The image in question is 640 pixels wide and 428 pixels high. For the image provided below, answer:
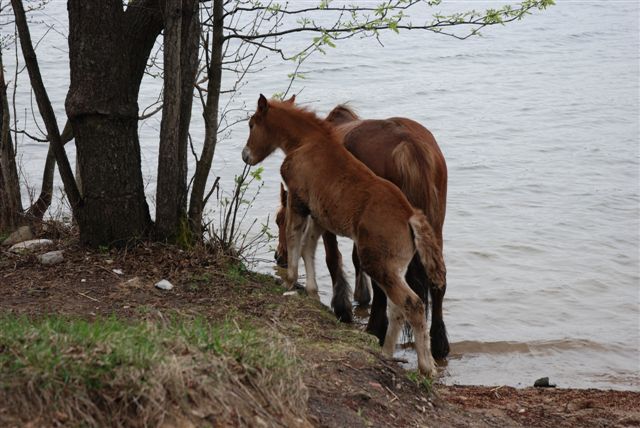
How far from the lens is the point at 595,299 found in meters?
10.2

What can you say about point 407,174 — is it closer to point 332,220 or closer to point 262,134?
point 332,220

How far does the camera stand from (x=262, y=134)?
8070 mm

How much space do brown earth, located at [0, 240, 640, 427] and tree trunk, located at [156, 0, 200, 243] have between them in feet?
1.05

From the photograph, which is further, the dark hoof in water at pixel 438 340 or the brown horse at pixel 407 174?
the dark hoof in water at pixel 438 340

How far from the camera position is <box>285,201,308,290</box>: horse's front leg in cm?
771

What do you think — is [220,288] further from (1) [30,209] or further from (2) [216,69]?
(1) [30,209]

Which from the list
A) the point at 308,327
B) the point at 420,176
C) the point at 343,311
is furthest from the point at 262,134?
the point at 308,327

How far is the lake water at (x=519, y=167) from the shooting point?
8930mm

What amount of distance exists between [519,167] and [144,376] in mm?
12354

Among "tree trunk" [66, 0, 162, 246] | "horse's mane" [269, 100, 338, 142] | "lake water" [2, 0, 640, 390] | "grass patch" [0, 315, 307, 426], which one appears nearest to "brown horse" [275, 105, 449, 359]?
"horse's mane" [269, 100, 338, 142]

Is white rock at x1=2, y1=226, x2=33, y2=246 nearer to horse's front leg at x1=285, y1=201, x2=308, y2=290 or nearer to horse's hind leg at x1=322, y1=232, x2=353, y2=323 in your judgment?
horse's front leg at x1=285, y1=201, x2=308, y2=290

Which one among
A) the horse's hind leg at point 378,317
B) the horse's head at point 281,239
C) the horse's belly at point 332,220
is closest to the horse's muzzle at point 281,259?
the horse's head at point 281,239

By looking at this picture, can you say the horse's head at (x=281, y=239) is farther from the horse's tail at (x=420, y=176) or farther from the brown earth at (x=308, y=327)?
the horse's tail at (x=420, y=176)

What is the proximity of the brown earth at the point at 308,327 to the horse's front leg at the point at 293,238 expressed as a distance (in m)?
0.21
